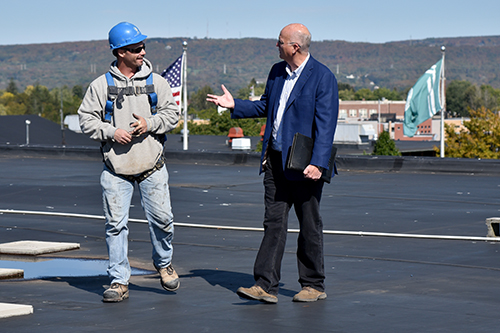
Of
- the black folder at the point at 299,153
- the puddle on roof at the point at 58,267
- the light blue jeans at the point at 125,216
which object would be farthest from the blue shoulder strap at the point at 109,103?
the puddle on roof at the point at 58,267

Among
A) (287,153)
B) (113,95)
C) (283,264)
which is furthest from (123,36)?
(283,264)

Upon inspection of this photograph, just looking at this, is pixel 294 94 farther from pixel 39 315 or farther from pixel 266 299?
pixel 39 315

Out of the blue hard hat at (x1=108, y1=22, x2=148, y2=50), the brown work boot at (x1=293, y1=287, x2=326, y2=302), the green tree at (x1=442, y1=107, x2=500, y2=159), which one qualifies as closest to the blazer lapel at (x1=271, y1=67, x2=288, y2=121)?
the blue hard hat at (x1=108, y1=22, x2=148, y2=50)

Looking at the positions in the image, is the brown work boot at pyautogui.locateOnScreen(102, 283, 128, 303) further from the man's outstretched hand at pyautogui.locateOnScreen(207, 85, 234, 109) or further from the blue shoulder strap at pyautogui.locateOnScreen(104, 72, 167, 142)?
the man's outstretched hand at pyautogui.locateOnScreen(207, 85, 234, 109)

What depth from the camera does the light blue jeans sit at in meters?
6.43

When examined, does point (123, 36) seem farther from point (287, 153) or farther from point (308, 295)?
point (308, 295)

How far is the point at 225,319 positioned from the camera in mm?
5645

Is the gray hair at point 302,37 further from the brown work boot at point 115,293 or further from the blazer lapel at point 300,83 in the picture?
the brown work boot at point 115,293

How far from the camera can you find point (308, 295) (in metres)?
6.25

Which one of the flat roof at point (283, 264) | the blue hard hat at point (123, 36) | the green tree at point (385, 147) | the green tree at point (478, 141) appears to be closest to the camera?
the flat roof at point (283, 264)

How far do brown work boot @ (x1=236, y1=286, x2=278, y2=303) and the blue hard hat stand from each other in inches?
81.9

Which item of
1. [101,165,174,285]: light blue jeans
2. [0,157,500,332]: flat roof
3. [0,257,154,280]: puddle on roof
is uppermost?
[101,165,174,285]: light blue jeans

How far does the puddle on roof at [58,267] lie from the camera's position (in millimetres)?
7480

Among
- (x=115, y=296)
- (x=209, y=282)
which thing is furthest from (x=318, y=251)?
(x=115, y=296)
